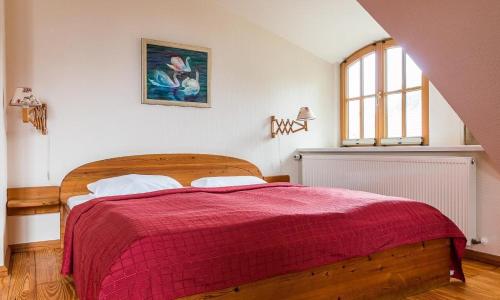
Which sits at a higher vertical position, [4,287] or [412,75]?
[412,75]

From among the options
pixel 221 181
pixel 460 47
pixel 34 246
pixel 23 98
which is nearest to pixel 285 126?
pixel 221 181

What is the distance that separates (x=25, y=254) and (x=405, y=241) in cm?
268

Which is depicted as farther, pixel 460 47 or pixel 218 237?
pixel 218 237

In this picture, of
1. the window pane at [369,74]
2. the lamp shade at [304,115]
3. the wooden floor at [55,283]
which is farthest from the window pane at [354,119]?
the wooden floor at [55,283]

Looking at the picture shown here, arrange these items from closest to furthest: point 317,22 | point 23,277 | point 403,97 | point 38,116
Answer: point 23,277, point 38,116, point 403,97, point 317,22

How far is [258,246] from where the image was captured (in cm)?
154

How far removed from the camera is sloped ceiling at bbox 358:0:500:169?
611 mm

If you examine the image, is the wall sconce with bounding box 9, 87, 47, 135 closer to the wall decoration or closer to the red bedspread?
the red bedspread

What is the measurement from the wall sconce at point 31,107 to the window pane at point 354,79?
3114 millimetres

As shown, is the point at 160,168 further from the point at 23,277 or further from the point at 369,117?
the point at 369,117

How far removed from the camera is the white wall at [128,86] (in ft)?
9.50

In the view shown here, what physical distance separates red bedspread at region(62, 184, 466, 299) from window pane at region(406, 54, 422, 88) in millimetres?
1663

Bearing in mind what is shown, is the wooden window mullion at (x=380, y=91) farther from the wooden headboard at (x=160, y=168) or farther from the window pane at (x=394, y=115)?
the wooden headboard at (x=160, y=168)

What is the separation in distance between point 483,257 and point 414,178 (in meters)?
0.74
